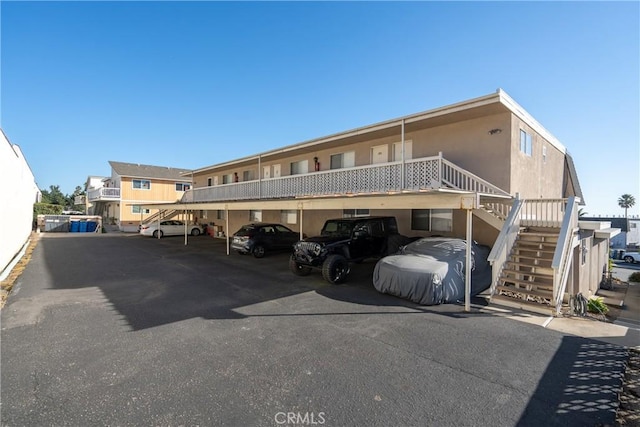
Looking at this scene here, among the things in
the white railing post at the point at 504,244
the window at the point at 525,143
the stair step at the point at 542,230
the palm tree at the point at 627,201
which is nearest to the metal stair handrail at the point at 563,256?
the stair step at the point at 542,230

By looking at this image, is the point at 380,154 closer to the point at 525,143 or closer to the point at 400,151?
the point at 400,151

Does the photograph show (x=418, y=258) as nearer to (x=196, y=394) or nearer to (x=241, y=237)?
(x=196, y=394)

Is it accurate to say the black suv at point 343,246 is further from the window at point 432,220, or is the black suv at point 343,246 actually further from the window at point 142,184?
the window at point 142,184

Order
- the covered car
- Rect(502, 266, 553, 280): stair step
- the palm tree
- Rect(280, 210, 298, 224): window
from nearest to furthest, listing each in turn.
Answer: the covered car → Rect(502, 266, 553, 280): stair step → Rect(280, 210, 298, 224): window → the palm tree

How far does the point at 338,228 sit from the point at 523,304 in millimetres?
5603

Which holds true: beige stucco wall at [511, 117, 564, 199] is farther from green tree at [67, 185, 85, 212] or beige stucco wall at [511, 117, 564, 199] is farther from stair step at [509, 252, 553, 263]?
green tree at [67, 185, 85, 212]

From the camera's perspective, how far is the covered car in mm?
6547

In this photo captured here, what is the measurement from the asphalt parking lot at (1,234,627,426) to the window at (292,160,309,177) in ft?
34.0

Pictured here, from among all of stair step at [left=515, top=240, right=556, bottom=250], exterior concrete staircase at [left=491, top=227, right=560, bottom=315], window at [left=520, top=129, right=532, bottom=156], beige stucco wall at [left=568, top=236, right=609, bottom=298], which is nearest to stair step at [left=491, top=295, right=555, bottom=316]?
exterior concrete staircase at [left=491, top=227, right=560, bottom=315]

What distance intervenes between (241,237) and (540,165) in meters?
13.0

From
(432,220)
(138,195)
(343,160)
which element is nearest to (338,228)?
(432,220)

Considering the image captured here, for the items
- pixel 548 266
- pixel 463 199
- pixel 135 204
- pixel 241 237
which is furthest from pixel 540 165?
pixel 135 204

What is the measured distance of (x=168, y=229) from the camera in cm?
2322

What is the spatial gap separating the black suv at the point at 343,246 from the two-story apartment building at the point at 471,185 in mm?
866
